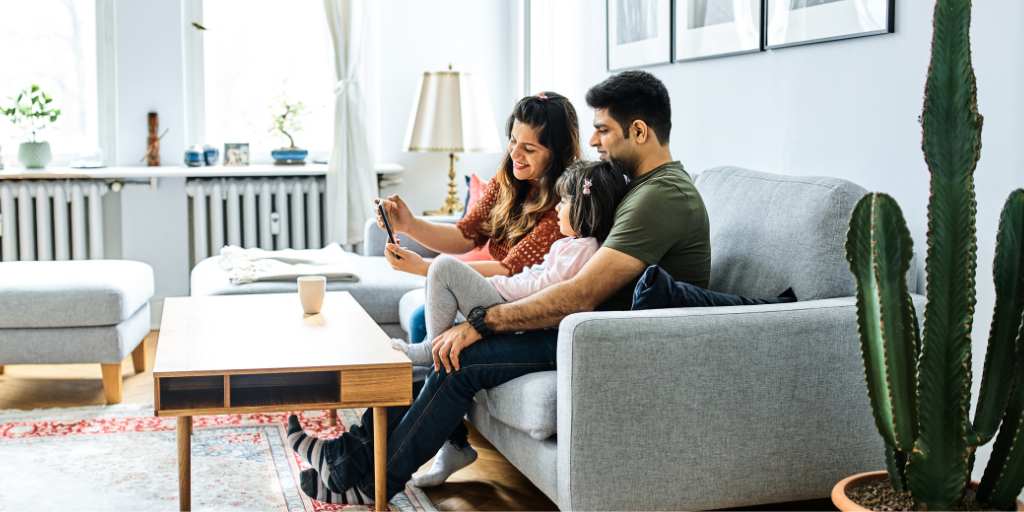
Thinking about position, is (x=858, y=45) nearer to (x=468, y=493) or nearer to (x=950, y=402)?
(x=950, y=402)

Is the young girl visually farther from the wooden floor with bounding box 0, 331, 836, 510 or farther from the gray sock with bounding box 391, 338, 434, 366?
the wooden floor with bounding box 0, 331, 836, 510

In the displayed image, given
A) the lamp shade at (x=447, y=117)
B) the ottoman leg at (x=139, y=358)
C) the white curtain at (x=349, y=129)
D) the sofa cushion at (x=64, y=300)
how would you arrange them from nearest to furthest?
the sofa cushion at (x=64, y=300)
the ottoman leg at (x=139, y=358)
the lamp shade at (x=447, y=117)
the white curtain at (x=349, y=129)

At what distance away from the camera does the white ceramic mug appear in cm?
299

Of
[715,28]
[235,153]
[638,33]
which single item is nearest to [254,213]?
[235,153]

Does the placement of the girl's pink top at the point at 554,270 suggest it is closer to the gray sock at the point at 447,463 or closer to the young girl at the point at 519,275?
the young girl at the point at 519,275

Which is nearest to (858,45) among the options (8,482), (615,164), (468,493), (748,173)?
(748,173)

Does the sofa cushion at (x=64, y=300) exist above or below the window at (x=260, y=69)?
below

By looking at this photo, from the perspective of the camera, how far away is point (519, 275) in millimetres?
2678

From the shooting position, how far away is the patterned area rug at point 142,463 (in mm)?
2703

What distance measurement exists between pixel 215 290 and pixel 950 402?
2480 mm

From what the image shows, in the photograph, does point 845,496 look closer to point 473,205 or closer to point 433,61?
point 473,205

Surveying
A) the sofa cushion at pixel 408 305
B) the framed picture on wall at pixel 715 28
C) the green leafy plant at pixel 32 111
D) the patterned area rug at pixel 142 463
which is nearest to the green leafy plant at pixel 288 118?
the green leafy plant at pixel 32 111

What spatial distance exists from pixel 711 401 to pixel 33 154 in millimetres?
3742

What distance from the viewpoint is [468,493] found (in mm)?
2783
